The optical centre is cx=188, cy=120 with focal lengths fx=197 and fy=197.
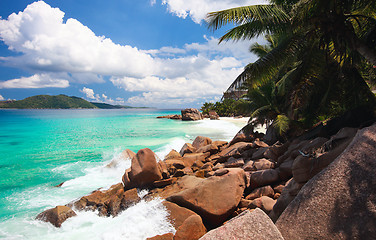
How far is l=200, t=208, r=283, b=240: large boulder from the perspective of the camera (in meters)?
2.39

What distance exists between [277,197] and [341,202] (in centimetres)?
232

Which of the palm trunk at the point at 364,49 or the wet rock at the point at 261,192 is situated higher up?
the palm trunk at the point at 364,49

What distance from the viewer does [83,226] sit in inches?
238

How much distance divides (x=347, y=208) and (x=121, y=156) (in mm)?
11593

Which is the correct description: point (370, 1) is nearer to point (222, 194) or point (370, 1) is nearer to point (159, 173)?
point (222, 194)

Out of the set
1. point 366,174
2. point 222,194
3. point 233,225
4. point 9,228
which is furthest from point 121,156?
point 366,174

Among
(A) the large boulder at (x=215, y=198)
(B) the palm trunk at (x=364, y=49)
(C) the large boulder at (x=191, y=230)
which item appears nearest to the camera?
(C) the large boulder at (x=191, y=230)

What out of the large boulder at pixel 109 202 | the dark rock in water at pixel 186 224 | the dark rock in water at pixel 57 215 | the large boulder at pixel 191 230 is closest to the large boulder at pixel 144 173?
the large boulder at pixel 109 202

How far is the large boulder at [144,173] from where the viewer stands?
25.2 ft

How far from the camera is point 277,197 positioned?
189 inches

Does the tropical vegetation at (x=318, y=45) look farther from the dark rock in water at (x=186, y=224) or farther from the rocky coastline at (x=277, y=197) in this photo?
the dark rock in water at (x=186, y=224)

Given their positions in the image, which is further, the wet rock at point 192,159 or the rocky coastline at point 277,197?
the wet rock at point 192,159

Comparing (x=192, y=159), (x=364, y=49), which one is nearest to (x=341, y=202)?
(x=364, y=49)

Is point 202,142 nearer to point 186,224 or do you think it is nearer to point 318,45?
point 318,45
